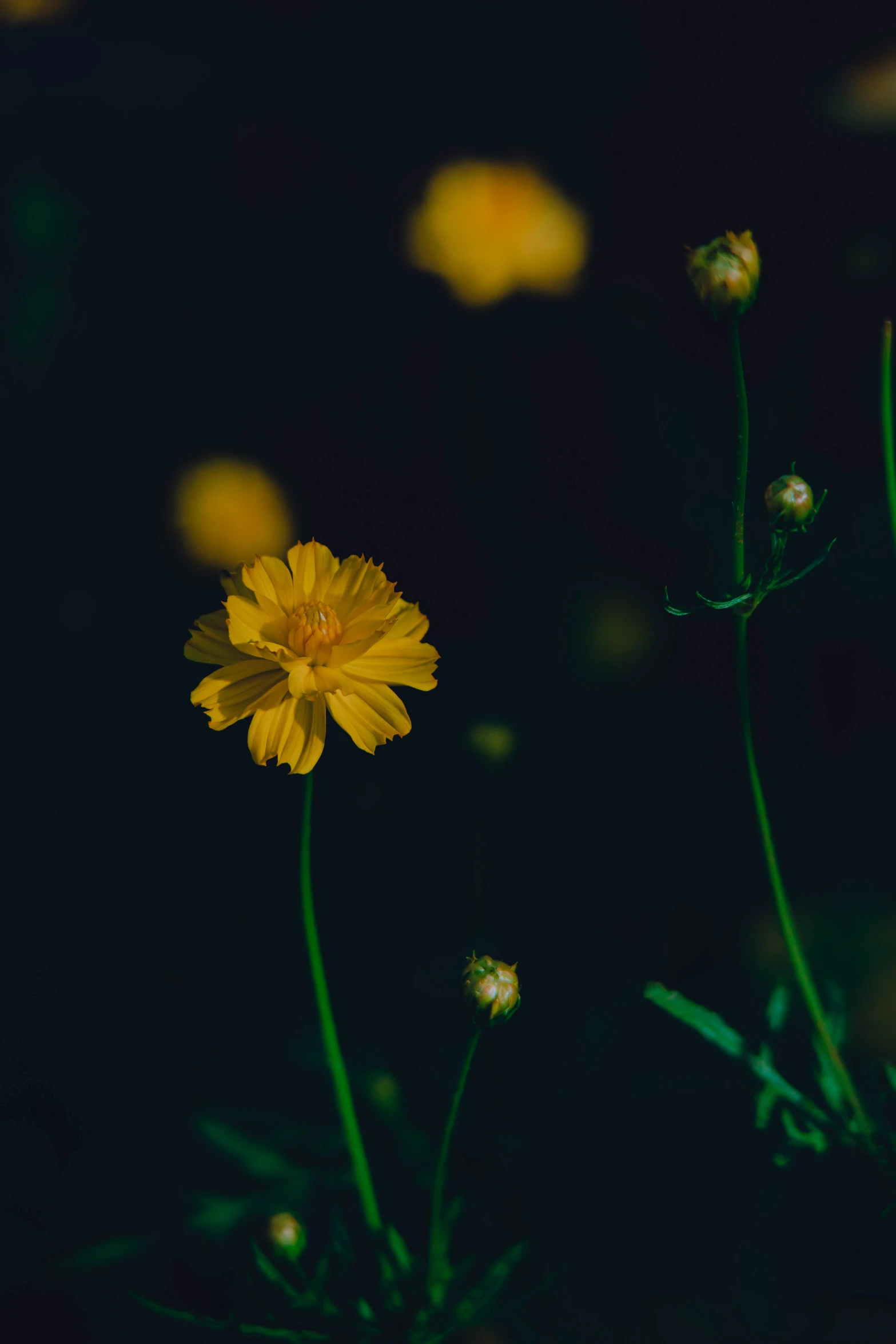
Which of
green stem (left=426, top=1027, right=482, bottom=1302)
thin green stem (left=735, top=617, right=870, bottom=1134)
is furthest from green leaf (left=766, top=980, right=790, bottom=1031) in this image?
green stem (left=426, top=1027, right=482, bottom=1302)

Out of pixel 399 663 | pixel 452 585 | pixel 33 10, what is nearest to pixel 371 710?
pixel 399 663

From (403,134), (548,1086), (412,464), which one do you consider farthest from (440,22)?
(548,1086)

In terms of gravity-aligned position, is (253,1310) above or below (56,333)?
below

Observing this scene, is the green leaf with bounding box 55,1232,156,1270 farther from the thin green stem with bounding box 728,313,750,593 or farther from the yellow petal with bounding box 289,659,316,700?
the thin green stem with bounding box 728,313,750,593

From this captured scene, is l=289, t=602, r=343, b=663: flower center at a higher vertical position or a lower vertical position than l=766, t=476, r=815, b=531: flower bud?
lower

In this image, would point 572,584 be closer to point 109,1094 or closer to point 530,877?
point 530,877

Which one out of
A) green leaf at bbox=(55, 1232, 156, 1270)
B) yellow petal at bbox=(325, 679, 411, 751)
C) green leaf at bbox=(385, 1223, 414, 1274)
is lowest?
green leaf at bbox=(55, 1232, 156, 1270)

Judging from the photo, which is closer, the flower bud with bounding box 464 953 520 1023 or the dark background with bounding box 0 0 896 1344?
the flower bud with bounding box 464 953 520 1023
